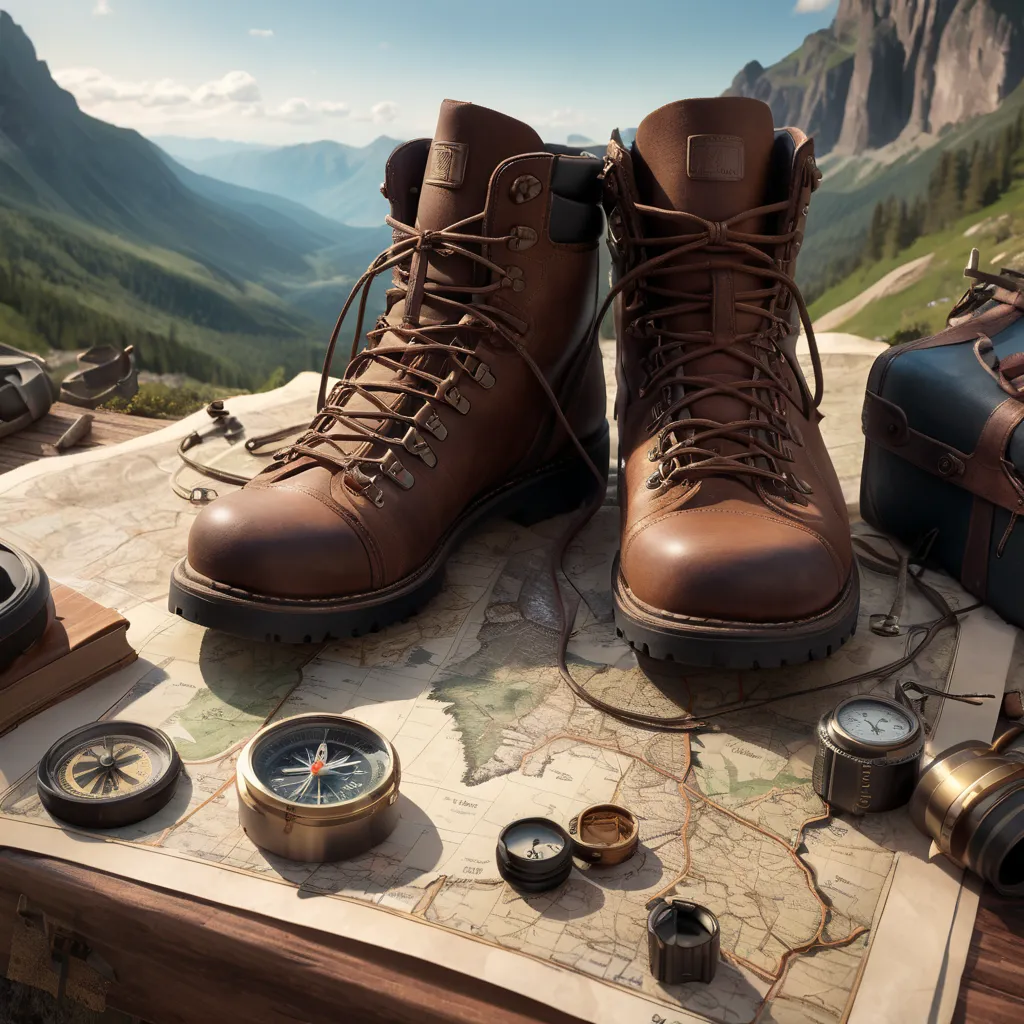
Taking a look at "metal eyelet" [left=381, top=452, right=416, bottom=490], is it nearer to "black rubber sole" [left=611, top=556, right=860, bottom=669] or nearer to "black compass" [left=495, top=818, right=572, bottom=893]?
"black rubber sole" [left=611, top=556, right=860, bottom=669]

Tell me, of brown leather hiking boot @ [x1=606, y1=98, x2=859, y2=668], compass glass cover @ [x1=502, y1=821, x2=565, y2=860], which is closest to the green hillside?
brown leather hiking boot @ [x1=606, y1=98, x2=859, y2=668]

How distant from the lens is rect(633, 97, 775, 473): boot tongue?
1.96m

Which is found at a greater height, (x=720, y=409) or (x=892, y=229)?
(x=720, y=409)

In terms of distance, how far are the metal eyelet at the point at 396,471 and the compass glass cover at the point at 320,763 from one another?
57 centimetres

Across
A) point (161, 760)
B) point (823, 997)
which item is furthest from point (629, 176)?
point (823, 997)

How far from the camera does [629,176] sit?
2055 mm

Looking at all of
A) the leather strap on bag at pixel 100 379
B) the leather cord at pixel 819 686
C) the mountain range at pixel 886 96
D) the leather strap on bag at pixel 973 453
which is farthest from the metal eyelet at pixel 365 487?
the mountain range at pixel 886 96

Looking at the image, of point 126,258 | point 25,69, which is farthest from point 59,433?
point 25,69

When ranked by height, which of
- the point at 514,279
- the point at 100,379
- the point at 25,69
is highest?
the point at 25,69

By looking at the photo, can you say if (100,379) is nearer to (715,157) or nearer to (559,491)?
(559,491)

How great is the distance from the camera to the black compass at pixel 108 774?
141 cm

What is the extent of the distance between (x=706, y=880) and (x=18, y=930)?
938 mm

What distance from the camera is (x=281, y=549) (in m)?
1.77

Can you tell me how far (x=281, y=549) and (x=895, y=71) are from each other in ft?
15.7
